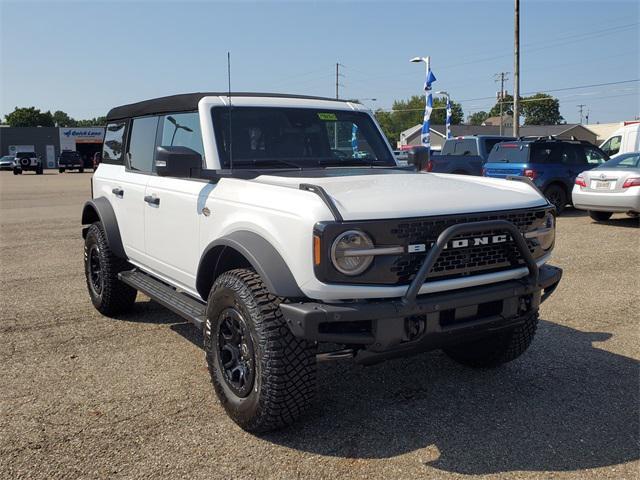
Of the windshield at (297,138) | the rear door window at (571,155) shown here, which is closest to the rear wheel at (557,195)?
the rear door window at (571,155)

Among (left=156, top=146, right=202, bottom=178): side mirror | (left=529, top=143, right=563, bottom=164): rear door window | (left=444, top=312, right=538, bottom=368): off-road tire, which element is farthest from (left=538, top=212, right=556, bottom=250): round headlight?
(left=529, top=143, right=563, bottom=164): rear door window

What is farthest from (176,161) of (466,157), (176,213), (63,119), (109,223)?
(63,119)

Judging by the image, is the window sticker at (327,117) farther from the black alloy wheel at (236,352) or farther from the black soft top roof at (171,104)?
the black alloy wheel at (236,352)

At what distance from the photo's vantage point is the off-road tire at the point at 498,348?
412cm

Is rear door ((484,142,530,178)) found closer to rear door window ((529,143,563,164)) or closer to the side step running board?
rear door window ((529,143,563,164))

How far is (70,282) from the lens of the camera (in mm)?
7336

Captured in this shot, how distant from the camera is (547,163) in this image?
45.1 feet

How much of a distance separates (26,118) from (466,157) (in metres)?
110

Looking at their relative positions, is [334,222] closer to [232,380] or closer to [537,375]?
[232,380]

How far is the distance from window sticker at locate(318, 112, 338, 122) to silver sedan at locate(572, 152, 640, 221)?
849 centimetres

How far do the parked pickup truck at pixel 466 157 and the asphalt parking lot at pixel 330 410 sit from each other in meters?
11.0

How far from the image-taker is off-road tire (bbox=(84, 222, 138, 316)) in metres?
5.49

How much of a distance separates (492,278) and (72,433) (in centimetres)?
253

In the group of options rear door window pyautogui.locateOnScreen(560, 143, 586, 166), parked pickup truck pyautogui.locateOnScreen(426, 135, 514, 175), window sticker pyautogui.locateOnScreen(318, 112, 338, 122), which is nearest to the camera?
window sticker pyautogui.locateOnScreen(318, 112, 338, 122)
